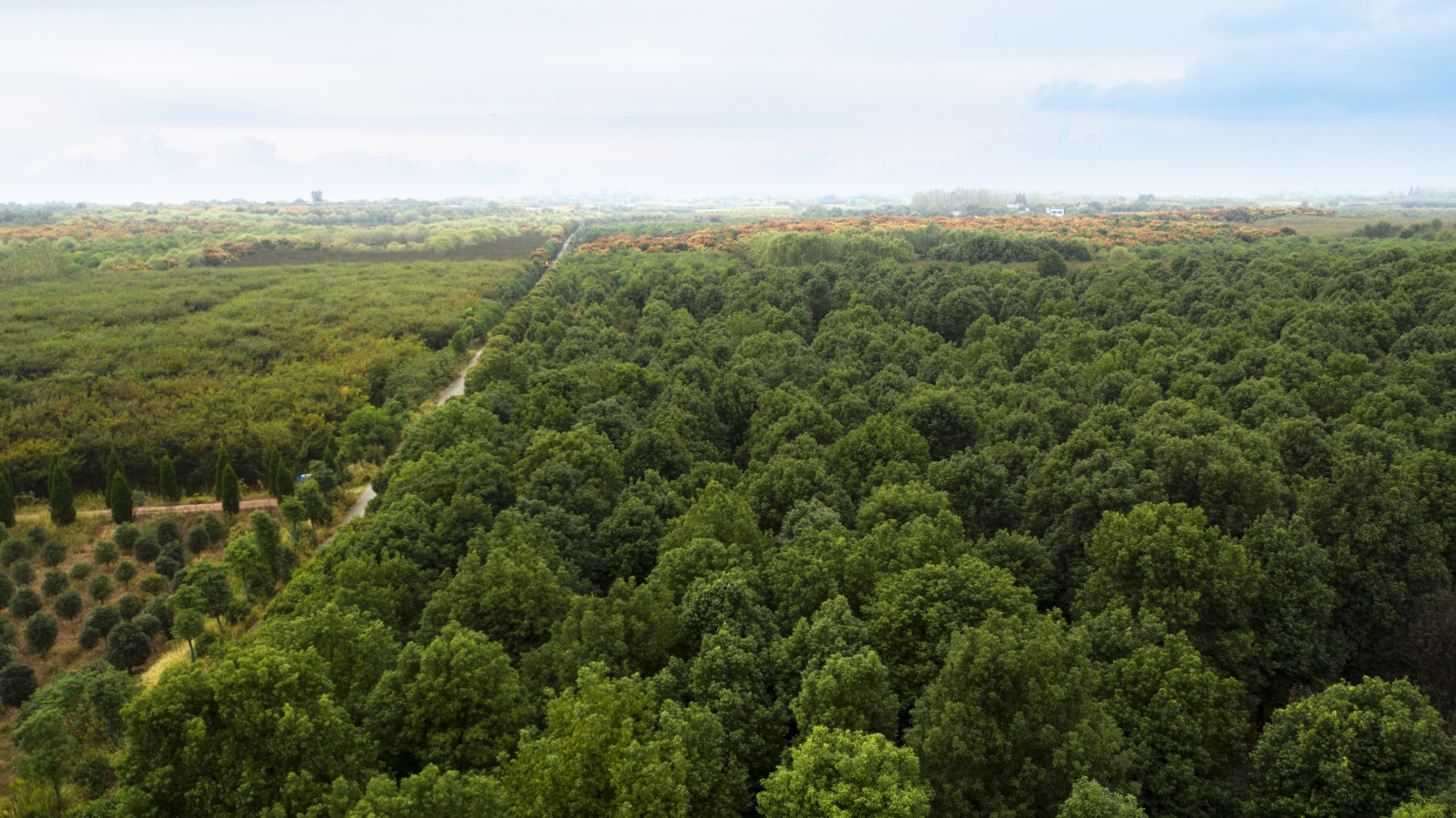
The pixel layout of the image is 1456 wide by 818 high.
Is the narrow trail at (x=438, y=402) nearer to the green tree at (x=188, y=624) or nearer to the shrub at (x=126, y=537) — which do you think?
the green tree at (x=188, y=624)

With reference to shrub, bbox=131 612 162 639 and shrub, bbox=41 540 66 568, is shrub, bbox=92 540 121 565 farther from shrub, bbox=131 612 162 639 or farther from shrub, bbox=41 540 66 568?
shrub, bbox=131 612 162 639

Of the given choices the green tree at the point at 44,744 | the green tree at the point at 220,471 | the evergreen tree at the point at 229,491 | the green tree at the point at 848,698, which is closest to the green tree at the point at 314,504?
the evergreen tree at the point at 229,491

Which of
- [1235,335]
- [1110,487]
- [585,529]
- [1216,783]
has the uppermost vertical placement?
[1235,335]

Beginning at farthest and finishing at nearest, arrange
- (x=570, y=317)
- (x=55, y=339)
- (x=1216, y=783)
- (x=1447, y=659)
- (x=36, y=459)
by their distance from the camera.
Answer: (x=570, y=317) < (x=55, y=339) < (x=36, y=459) < (x=1447, y=659) < (x=1216, y=783)

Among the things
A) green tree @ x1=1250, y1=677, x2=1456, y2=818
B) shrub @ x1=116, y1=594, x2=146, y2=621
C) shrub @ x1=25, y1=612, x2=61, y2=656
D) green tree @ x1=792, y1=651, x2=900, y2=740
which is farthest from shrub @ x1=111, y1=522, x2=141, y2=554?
green tree @ x1=1250, y1=677, x2=1456, y2=818

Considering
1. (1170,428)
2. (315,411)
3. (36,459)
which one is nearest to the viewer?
(1170,428)

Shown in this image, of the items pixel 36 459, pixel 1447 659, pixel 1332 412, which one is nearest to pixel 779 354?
pixel 1332 412

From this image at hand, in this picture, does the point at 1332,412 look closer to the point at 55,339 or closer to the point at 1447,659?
the point at 1447,659
